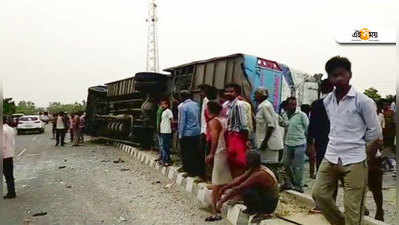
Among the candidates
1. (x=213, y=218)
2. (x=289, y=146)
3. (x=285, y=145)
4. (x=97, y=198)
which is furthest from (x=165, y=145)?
(x=213, y=218)

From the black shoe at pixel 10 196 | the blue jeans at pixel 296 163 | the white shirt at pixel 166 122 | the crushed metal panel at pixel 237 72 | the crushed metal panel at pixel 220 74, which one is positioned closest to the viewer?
the blue jeans at pixel 296 163

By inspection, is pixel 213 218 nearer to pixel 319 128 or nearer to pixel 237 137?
pixel 237 137

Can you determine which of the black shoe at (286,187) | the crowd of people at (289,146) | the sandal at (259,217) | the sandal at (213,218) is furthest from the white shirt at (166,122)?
the sandal at (259,217)

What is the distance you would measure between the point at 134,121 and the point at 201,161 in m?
Result: 7.80

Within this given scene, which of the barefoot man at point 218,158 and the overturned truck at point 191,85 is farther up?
the overturned truck at point 191,85

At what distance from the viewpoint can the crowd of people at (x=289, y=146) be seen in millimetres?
3420

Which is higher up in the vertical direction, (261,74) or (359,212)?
(261,74)

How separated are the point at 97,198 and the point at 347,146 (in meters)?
5.07

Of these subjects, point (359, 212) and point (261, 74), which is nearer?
point (359, 212)

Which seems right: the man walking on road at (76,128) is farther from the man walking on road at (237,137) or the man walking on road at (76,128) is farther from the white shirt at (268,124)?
the man walking on road at (237,137)

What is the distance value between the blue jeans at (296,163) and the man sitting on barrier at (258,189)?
57.9 inches

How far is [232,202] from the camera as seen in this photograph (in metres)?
5.87

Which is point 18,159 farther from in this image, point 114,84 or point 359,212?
point 359,212

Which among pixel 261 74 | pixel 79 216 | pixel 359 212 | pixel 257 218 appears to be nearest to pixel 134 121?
pixel 261 74
